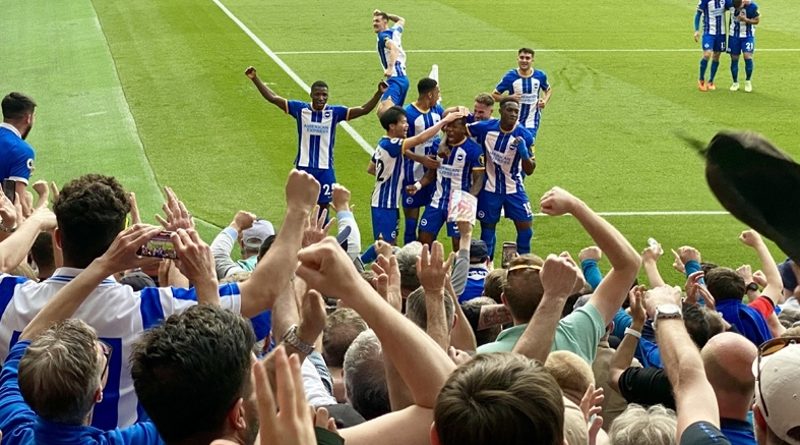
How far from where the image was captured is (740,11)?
20.0 m

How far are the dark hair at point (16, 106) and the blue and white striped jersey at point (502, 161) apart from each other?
4732 mm

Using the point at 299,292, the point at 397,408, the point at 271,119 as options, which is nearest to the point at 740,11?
the point at 271,119

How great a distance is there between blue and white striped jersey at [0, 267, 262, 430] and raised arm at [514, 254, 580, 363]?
41.0 inches

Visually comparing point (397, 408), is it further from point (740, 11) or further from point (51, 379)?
point (740, 11)

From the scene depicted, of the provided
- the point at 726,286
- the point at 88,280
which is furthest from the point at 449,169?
the point at 88,280

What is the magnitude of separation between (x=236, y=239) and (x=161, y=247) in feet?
8.63

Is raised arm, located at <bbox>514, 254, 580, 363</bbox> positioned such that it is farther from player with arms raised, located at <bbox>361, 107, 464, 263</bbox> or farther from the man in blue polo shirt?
player with arms raised, located at <bbox>361, 107, 464, 263</bbox>

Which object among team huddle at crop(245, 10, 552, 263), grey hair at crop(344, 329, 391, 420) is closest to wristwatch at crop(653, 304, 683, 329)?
grey hair at crop(344, 329, 391, 420)

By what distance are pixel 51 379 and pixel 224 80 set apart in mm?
17402

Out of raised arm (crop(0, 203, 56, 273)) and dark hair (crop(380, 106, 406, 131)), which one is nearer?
raised arm (crop(0, 203, 56, 273))

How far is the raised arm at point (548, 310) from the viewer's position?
12.8 feet

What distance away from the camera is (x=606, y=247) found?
14.9 ft

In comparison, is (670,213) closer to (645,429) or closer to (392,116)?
(392,116)

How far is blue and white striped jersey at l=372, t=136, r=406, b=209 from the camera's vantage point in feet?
39.4
